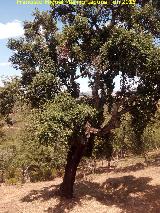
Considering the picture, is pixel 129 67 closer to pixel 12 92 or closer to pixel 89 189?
pixel 12 92

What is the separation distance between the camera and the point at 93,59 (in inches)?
846

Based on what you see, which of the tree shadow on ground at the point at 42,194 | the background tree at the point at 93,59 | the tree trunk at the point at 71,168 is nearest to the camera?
the background tree at the point at 93,59

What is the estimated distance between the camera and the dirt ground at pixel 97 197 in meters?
22.1

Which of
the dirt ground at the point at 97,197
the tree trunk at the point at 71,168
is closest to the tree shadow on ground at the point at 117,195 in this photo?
the dirt ground at the point at 97,197

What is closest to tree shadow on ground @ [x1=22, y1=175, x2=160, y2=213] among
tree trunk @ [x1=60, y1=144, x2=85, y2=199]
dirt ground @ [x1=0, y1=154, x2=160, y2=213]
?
dirt ground @ [x1=0, y1=154, x2=160, y2=213]

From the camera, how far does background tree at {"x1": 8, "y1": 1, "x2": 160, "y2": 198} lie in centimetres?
1964

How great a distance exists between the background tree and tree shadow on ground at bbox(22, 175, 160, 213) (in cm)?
157

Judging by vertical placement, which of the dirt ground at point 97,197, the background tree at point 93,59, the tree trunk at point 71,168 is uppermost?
the background tree at point 93,59

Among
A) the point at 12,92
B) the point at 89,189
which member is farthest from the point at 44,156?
the point at 12,92

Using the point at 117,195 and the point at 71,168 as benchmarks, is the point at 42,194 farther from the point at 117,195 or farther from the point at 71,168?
the point at 117,195

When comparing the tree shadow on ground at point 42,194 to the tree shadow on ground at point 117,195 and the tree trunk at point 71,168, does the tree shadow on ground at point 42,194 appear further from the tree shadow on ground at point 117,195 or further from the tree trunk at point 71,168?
the tree trunk at point 71,168

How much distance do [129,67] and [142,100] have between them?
267 cm

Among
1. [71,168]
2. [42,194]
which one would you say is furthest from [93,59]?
[42,194]

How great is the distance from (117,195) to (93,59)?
10235 millimetres
